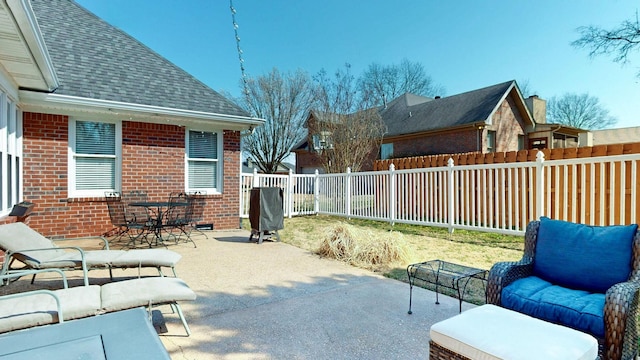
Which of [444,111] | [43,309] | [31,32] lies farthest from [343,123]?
[43,309]

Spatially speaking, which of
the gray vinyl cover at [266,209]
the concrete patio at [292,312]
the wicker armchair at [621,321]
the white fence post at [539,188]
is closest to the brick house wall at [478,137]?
the white fence post at [539,188]

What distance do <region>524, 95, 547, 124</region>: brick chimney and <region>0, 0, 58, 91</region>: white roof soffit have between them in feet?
72.4

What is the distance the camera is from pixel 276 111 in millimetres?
22656

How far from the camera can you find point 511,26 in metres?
12.9

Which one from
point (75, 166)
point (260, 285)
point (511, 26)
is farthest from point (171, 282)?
point (511, 26)

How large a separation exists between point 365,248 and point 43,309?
431 cm

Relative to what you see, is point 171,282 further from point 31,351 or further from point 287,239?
point 287,239

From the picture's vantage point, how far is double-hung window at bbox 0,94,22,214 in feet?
16.5

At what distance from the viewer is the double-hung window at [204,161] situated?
8.50m

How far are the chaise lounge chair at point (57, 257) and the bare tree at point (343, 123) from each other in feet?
41.5

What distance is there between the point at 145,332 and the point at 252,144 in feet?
72.9

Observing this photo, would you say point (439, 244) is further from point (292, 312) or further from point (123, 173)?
point (123, 173)

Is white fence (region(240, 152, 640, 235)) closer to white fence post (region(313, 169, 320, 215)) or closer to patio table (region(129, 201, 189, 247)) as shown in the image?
white fence post (region(313, 169, 320, 215))

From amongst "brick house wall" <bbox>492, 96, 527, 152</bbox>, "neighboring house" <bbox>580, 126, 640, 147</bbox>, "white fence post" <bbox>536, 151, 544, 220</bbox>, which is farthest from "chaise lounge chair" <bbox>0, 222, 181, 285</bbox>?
"neighboring house" <bbox>580, 126, 640, 147</bbox>
